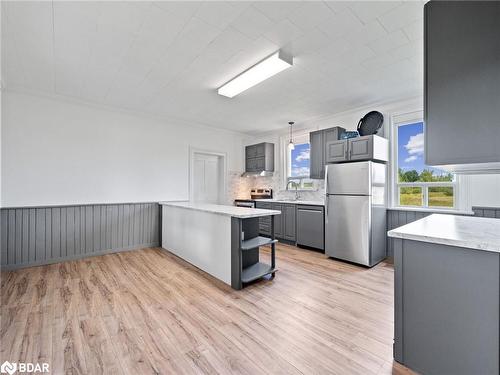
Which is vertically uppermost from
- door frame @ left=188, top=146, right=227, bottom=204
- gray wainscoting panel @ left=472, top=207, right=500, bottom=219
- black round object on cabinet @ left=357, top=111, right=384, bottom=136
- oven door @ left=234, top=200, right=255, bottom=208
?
black round object on cabinet @ left=357, top=111, right=384, bottom=136

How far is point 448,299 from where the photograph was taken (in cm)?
132

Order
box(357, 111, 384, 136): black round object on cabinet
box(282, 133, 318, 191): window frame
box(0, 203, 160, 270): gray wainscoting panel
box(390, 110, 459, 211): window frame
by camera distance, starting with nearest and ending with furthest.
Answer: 1. box(0, 203, 160, 270): gray wainscoting panel
2. box(390, 110, 459, 211): window frame
3. box(357, 111, 384, 136): black round object on cabinet
4. box(282, 133, 318, 191): window frame

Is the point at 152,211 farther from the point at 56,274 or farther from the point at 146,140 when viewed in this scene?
the point at 56,274

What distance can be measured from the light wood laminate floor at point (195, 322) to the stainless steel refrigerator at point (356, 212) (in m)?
0.40

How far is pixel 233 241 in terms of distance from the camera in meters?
2.68

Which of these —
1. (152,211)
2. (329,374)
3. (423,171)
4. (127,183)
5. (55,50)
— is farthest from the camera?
(152,211)

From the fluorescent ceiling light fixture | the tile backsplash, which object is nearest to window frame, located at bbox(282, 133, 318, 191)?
the tile backsplash

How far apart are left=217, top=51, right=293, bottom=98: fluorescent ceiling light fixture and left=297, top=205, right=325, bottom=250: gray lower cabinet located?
2430 millimetres

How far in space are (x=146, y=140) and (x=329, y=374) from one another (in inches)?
181

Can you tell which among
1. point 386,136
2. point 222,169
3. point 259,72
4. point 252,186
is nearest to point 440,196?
point 386,136

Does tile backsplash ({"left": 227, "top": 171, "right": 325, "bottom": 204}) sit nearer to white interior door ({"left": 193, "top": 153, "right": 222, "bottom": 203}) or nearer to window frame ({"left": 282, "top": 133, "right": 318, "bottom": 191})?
window frame ({"left": 282, "top": 133, "right": 318, "bottom": 191})

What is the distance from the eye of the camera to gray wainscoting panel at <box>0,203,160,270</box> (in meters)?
3.34

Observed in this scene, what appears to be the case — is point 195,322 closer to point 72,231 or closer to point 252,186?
point 72,231

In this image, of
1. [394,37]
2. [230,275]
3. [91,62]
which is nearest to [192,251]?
[230,275]
